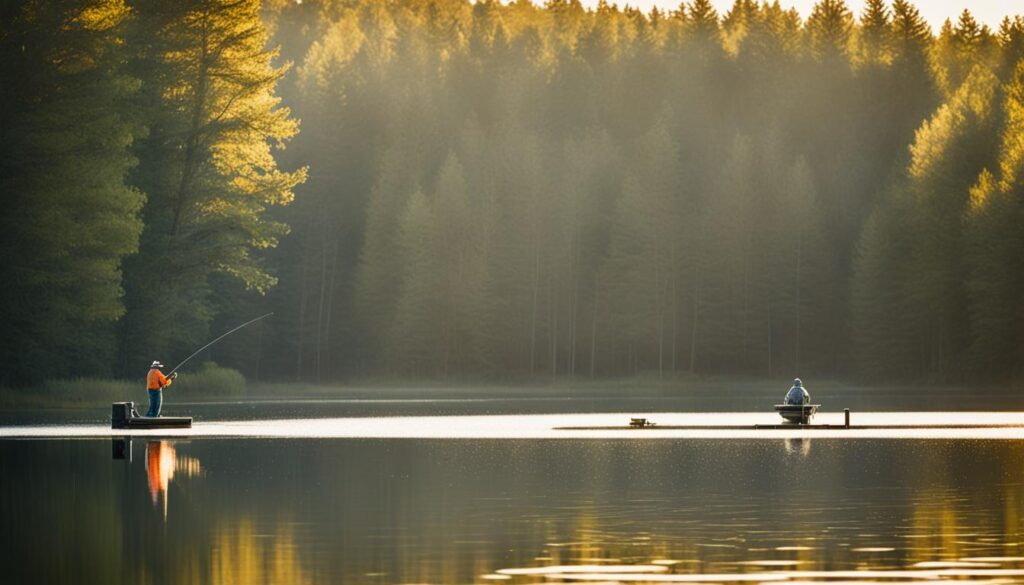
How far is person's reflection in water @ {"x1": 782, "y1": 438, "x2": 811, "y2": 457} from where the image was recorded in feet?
133

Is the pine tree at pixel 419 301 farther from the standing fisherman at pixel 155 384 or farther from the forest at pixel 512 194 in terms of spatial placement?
the standing fisherman at pixel 155 384

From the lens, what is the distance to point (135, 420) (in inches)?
1943

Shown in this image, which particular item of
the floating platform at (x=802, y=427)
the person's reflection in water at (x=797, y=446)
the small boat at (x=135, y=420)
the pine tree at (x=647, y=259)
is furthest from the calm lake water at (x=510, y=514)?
the pine tree at (x=647, y=259)

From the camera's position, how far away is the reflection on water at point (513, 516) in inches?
796

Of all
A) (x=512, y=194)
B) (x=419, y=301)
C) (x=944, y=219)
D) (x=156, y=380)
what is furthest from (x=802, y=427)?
(x=512, y=194)

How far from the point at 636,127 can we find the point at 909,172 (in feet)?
109

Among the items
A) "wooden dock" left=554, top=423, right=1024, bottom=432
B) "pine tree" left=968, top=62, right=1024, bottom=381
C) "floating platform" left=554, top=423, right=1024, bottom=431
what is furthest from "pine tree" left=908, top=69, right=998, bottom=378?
"wooden dock" left=554, top=423, right=1024, bottom=432

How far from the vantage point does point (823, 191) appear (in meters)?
137

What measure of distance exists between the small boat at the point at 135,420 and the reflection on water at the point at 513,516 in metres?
8.26

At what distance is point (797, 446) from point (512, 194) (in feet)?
278

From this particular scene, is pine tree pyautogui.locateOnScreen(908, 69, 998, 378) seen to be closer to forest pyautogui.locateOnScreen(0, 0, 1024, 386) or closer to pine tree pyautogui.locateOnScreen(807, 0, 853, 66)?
forest pyautogui.locateOnScreen(0, 0, 1024, 386)

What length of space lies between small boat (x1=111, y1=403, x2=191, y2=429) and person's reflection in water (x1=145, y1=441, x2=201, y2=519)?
546 cm

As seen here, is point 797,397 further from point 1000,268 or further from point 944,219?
point 944,219

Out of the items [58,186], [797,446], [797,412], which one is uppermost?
[58,186]
